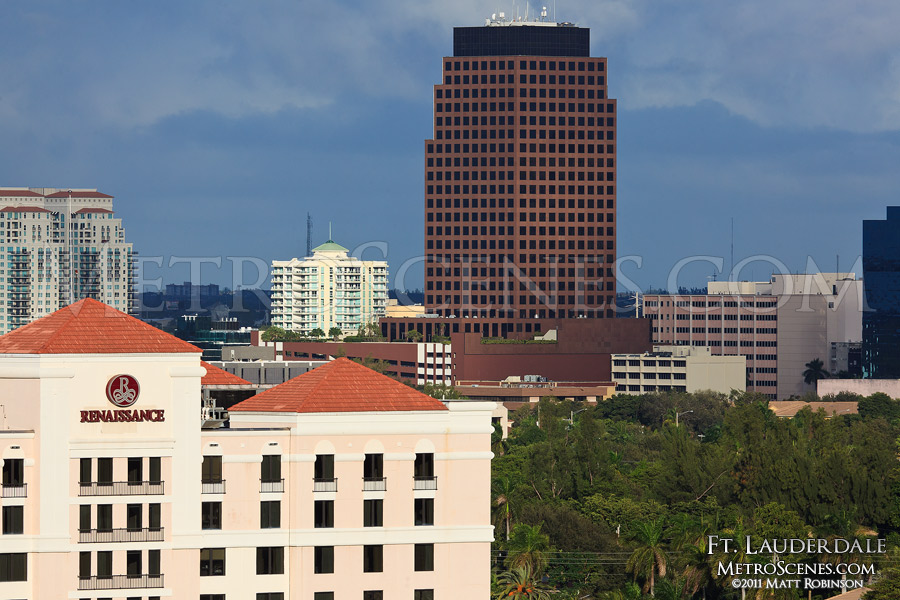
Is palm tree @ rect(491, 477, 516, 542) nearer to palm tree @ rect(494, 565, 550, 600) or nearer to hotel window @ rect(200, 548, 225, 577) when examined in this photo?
palm tree @ rect(494, 565, 550, 600)

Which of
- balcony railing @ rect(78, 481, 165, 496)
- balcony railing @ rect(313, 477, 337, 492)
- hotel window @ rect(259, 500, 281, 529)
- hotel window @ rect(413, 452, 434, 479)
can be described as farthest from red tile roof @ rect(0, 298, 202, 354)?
hotel window @ rect(413, 452, 434, 479)

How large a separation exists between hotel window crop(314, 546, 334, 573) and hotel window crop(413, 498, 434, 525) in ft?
16.6

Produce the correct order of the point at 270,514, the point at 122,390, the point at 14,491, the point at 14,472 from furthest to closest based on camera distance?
the point at 270,514 < the point at 122,390 < the point at 14,472 < the point at 14,491

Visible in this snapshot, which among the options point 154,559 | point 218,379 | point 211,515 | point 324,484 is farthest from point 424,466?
point 218,379

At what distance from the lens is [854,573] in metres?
127

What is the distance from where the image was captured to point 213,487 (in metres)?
96.9

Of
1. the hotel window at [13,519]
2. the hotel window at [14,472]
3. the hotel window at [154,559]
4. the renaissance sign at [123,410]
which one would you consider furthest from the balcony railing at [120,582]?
the renaissance sign at [123,410]

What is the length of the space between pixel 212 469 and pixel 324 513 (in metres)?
6.46

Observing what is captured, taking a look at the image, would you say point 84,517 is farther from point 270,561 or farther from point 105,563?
point 270,561

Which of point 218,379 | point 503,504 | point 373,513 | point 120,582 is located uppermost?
point 218,379

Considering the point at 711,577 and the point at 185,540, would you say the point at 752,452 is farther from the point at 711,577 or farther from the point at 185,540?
the point at 185,540

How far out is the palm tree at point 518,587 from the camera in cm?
11994

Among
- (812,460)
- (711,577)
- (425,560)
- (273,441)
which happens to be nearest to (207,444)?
(273,441)

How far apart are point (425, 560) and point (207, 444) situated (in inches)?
527
